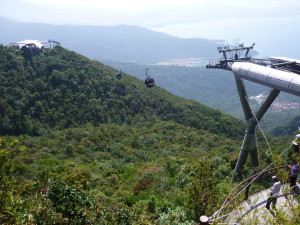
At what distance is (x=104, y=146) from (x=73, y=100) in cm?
1682

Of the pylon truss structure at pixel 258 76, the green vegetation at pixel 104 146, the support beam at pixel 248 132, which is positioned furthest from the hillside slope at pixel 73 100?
the support beam at pixel 248 132

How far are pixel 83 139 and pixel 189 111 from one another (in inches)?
1243

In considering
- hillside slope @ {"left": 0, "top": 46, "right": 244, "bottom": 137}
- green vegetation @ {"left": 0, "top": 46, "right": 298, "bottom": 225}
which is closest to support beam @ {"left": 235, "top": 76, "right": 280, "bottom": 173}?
green vegetation @ {"left": 0, "top": 46, "right": 298, "bottom": 225}

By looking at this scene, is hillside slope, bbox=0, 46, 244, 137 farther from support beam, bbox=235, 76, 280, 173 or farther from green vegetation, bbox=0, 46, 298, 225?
support beam, bbox=235, 76, 280, 173

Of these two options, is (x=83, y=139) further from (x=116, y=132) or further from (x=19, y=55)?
(x=19, y=55)

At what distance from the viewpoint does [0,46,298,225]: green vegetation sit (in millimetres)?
9922

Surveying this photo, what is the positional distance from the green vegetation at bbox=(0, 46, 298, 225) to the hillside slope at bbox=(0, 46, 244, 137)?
0.69ft

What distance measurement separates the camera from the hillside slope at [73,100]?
5178cm

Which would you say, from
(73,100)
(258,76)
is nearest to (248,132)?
(258,76)

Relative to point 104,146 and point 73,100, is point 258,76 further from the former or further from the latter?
point 73,100

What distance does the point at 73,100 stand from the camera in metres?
57.4

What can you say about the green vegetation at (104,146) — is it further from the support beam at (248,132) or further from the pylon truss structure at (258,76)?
the pylon truss structure at (258,76)

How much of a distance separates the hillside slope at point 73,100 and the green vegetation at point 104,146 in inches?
8.3

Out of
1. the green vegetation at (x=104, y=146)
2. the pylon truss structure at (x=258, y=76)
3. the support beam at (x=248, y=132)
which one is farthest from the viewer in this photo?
→ the support beam at (x=248, y=132)
